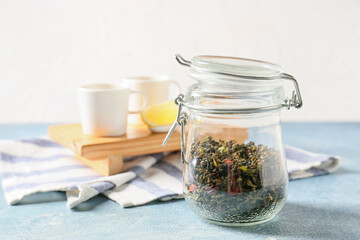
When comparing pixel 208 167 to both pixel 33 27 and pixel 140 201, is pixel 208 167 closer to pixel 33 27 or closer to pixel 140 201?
pixel 140 201

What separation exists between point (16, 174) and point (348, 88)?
3.43ft

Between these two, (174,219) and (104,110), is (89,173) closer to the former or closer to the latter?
(104,110)

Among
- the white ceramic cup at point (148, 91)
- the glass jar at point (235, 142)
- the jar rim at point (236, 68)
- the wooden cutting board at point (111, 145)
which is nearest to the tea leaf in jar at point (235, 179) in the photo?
the glass jar at point (235, 142)

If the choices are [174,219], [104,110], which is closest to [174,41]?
[104,110]

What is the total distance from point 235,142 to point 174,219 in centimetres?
16

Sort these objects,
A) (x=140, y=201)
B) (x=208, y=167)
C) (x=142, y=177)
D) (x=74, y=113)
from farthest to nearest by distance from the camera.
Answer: (x=74, y=113) < (x=142, y=177) < (x=140, y=201) < (x=208, y=167)

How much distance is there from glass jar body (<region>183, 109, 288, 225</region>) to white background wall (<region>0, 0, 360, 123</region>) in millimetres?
811

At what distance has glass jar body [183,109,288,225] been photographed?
67cm

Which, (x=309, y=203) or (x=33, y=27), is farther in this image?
(x=33, y=27)

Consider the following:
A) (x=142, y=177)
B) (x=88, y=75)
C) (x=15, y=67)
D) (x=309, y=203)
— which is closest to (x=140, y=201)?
(x=142, y=177)

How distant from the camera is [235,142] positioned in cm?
70

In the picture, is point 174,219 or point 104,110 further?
point 104,110

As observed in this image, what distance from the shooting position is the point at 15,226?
725 mm

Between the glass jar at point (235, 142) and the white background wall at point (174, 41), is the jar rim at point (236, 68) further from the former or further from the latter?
the white background wall at point (174, 41)
